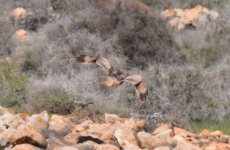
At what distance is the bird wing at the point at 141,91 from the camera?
811cm

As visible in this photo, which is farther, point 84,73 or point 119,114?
point 84,73

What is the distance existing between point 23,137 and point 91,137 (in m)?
0.81

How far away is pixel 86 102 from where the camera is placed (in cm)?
775

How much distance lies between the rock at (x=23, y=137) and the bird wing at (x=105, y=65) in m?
4.25

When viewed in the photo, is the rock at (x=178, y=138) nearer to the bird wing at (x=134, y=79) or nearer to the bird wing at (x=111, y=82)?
the bird wing at (x=134, y=79)

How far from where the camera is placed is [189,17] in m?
14.3

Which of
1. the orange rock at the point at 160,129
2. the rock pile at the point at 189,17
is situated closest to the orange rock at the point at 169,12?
the rock pile at the point at 189,17

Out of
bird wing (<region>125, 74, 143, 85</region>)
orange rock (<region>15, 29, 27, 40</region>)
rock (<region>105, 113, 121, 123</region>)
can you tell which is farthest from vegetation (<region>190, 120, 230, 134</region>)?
orange rock (<region>15, 29, 27, 40</region>)

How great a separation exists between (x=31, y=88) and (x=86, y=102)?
1101 mm

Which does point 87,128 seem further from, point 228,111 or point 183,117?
point 228,111

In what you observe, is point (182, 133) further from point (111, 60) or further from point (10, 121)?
point (111, 60)

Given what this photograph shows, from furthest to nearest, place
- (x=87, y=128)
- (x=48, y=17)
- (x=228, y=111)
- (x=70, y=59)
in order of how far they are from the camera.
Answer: (x=48, y=17) < (x=70, y=59) < (x=228, y=111) < (x=87, y=128)

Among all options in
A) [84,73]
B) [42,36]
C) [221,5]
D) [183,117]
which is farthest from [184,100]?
[221,5]

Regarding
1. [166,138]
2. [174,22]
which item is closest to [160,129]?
[166,138]
